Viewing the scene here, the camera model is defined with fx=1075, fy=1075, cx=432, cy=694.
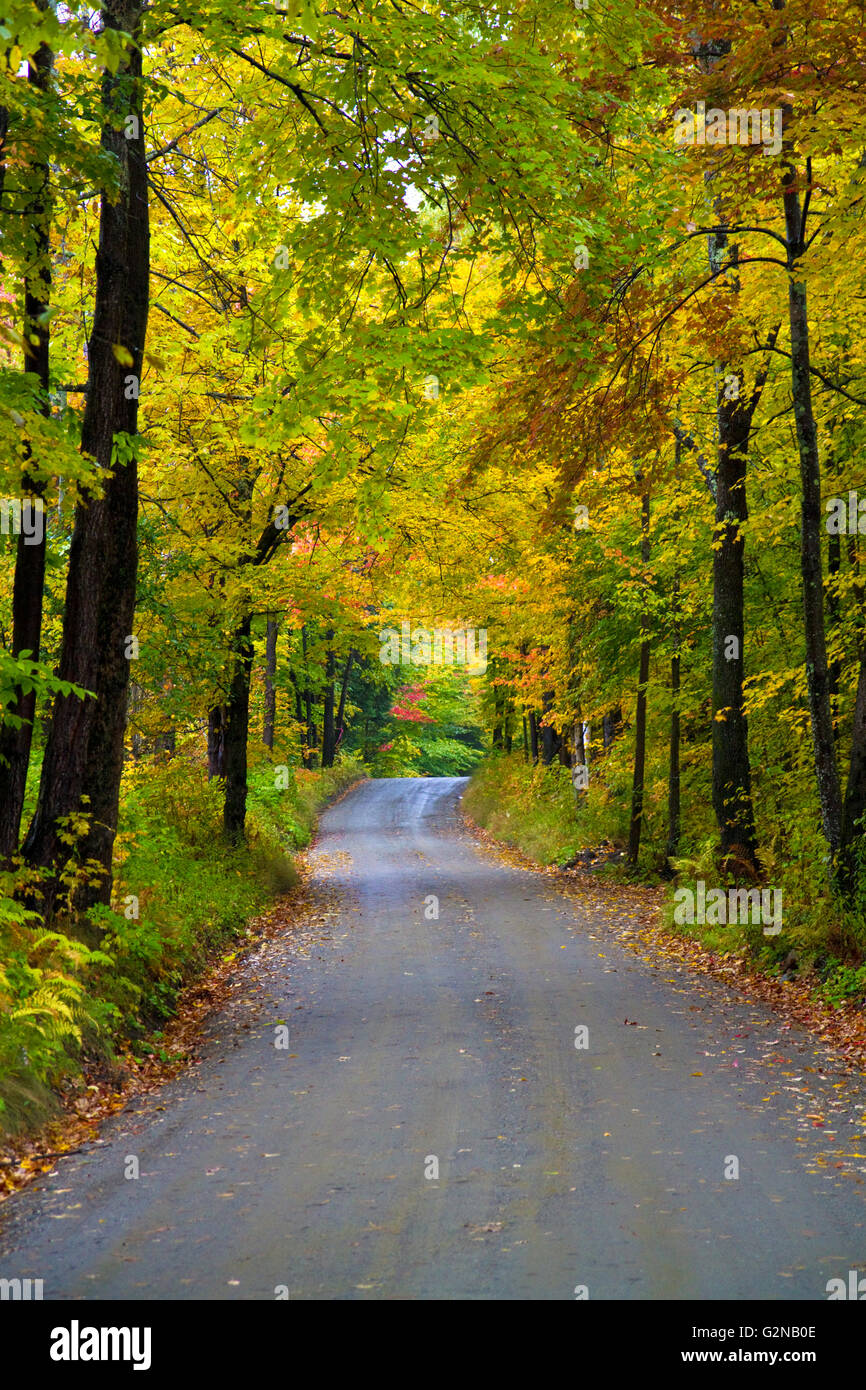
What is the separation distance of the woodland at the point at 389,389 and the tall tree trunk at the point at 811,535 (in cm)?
4

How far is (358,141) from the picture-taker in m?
8.61

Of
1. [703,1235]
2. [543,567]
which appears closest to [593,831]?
[543,567]

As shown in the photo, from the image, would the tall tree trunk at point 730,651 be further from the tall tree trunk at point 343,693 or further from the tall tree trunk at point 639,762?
the tall tree trunk at point 343,693

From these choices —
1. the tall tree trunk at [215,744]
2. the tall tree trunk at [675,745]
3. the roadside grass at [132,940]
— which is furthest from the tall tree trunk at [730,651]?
the tall tree trunk at [215,744]

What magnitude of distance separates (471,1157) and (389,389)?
600 cm

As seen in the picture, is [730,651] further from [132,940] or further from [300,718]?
[300,718]

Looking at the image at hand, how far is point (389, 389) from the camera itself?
907 cm

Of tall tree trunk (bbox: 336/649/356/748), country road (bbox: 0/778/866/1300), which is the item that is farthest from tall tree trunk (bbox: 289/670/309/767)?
country road (bbox: 0/778/866/1300)

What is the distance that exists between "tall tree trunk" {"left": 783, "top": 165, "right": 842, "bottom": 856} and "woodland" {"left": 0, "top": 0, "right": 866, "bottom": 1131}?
4 cm

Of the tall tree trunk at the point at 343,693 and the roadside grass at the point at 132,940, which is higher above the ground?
the tall tree trunk at the point at 343,693

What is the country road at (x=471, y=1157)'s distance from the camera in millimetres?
4727

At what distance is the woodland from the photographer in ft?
26.7

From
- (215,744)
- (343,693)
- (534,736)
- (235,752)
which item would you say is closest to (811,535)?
(235,752)
